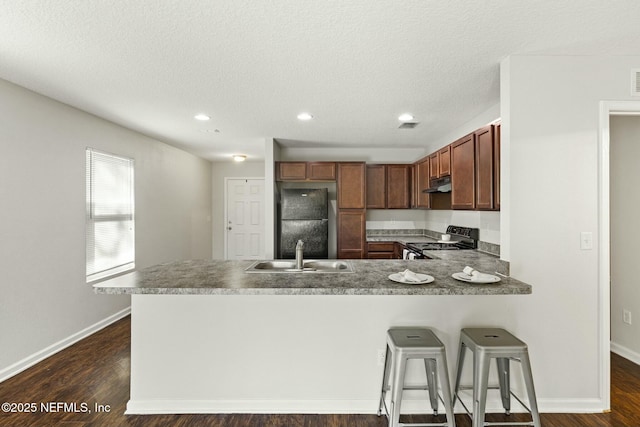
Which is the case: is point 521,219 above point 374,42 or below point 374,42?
below

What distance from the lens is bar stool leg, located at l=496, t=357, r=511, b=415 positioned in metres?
1.99

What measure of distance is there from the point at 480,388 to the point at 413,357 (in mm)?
388

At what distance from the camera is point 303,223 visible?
457cm

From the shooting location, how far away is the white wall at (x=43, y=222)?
2.48 meters

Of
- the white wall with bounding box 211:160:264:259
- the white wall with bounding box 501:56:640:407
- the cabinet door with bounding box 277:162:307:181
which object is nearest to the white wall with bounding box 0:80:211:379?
the cabinet door with bounding box 277:162:307:181

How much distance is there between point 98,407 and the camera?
83.1 inches

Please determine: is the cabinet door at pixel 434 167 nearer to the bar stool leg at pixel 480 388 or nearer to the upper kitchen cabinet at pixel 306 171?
the upper kitchen cabinet at pixel 306 171

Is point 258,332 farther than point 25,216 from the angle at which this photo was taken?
No

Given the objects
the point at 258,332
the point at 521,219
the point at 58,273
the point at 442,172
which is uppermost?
the point at 442,172

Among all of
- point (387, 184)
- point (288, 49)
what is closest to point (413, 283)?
point (288, 49)

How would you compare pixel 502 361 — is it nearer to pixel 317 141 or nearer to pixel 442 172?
pixel 442 172

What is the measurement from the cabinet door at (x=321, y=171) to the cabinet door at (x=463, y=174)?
1.90 meters

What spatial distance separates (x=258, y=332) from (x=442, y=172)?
107 inches

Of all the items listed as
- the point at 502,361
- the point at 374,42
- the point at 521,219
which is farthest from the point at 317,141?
the point at 502,361
